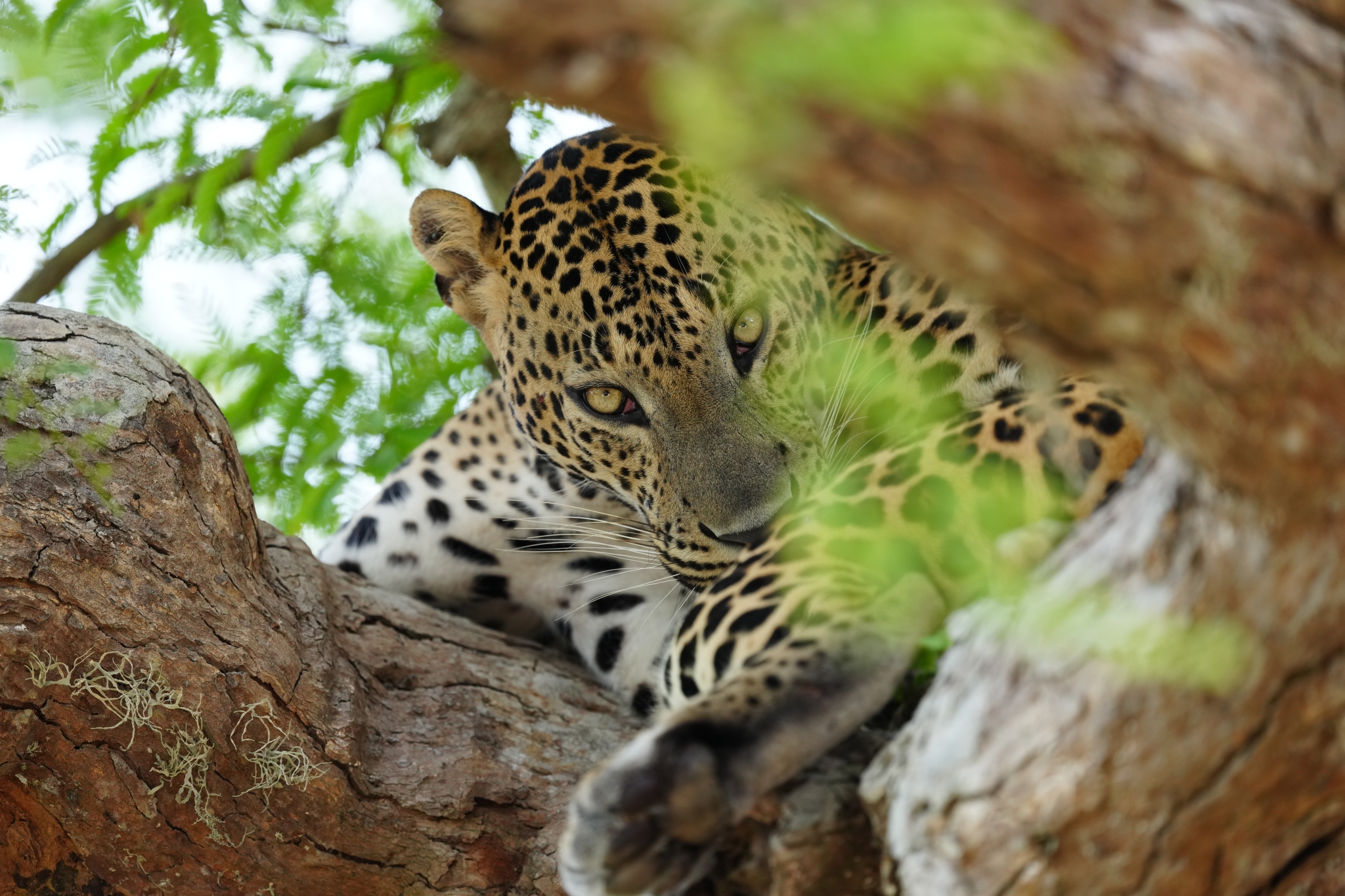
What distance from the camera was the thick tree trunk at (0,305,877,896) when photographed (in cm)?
297

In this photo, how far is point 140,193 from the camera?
4.09 m

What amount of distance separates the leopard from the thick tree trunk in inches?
30.3

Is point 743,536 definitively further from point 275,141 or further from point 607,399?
point 275,141

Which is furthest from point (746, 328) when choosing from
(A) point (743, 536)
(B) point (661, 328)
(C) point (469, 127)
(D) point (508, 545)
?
(C) point (469, 127)

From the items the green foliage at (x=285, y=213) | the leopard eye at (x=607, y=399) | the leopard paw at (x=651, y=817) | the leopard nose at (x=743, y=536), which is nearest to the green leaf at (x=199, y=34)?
the green foliage at (x=285, y=213)

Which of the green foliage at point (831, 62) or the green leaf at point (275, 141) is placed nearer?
the green foliage at point (831, 62)

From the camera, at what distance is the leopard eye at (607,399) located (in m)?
4.22

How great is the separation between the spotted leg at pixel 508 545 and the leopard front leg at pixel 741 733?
1719mm

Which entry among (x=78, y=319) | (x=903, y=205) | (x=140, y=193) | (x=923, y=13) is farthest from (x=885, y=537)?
(x=140, y=193)

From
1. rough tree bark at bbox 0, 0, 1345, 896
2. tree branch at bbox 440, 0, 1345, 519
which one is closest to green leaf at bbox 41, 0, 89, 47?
rough tree bark at bbox 0, 0, 1345, 896

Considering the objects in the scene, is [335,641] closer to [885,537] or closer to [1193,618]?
[885,537]

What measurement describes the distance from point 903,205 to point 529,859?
2.61m

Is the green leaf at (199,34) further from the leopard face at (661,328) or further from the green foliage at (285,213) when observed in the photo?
the leopard face at (661,328)

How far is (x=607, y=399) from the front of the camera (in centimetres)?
423
